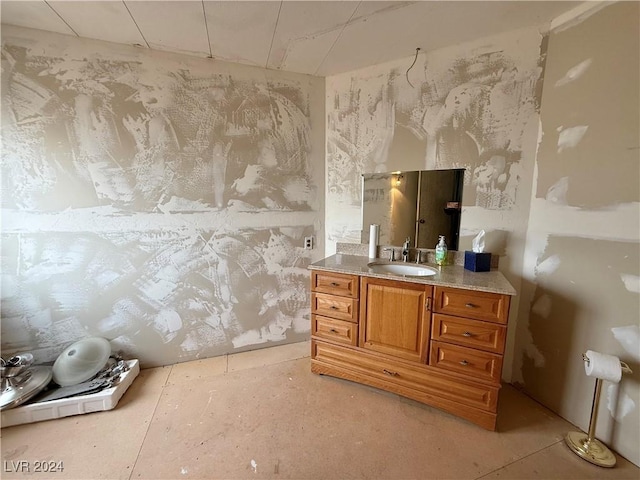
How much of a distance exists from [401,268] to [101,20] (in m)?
2.63

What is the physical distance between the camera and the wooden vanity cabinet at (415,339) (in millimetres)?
1628

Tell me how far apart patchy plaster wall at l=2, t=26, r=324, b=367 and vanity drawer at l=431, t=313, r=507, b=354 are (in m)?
1.29

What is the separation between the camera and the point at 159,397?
6.48ft

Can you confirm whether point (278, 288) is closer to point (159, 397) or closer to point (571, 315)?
point (159, 397)

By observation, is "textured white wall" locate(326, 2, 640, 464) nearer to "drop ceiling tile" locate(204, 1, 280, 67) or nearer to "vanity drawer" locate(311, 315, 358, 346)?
"drop ceiling tile" locate(204, 1, 280, 67)

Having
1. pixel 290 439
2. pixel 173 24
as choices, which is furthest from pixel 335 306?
pixel 173 24

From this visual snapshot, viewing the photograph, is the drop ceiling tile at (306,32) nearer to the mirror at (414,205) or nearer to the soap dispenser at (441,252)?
the mirror at (414,205)

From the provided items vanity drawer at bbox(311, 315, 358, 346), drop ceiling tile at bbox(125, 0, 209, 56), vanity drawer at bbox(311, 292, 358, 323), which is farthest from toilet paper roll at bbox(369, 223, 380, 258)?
drop ceiling tile at bbox(125, 0, 209, 56)

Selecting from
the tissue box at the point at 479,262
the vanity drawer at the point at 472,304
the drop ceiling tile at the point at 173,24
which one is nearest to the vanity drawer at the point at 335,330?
the vanity drawer at the point at 472,304

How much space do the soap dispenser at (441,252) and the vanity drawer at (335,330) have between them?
2.64 ft

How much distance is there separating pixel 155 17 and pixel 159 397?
100 inches

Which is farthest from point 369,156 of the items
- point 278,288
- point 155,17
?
point 155,17

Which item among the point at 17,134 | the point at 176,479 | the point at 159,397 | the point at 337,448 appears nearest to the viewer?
the point at 176,479

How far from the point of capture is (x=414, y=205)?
222 cm
